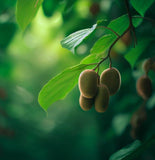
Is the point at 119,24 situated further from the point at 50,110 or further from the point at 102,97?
the point at 50,110

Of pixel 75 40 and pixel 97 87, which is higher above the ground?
pixel 75 40

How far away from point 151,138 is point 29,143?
7.65 ft

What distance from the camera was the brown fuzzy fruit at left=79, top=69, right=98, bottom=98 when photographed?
577 mm

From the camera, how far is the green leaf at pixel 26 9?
58 centimetres

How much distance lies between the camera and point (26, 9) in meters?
0.58

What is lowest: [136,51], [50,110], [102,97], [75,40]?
[50,110]

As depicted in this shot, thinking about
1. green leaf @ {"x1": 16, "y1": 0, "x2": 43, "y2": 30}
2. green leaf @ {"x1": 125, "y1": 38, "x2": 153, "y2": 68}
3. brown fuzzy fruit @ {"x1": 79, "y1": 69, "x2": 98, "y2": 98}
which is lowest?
green leaf @ {"x1": 125, "y1": 38, "x2": 153, "y2": 68}

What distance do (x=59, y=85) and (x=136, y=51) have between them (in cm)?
36

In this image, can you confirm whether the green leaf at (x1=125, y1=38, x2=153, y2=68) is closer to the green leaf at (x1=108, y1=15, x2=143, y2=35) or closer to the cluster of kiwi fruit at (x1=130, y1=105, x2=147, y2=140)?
the green leaf at (x1=108, y1=15, x2=143, y2=35)

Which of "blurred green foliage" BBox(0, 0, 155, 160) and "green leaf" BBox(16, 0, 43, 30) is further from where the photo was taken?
"blurred green foliage" BBox(0, 0, 155, 160)

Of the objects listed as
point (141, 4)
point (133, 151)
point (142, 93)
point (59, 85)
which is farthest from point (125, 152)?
point (141, 4)

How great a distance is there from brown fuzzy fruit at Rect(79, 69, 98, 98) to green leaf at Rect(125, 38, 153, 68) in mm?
306

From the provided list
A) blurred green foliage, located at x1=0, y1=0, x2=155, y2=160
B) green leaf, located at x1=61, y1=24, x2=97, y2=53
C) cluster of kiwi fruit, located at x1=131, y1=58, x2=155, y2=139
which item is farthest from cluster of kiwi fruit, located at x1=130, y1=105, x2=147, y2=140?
green leaf, located at x1=61, y1=24, x2=97, y2=53

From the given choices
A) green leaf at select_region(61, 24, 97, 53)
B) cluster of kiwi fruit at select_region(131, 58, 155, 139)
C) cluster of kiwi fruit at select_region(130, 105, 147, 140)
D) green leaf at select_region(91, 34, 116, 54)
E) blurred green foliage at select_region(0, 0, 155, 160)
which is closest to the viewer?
green leaf at select_region(61, 24, 97, 53)
